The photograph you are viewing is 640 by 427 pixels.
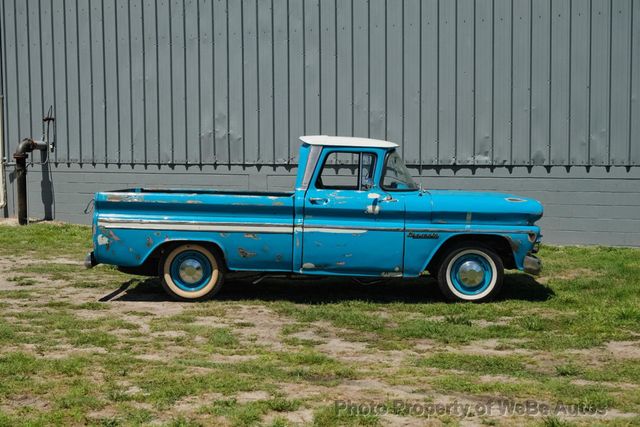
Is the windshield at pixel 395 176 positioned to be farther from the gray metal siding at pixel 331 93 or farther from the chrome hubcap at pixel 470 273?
the gray metal siding at pixel 331 93

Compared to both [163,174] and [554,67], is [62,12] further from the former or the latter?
[554,67]

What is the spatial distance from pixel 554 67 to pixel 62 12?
9331mm

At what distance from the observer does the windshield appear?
1023 centimetres

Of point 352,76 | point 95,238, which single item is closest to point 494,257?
point 95,238

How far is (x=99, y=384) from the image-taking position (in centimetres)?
664

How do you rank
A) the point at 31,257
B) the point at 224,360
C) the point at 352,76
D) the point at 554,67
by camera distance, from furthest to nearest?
the point at 352,76 → the point at 554,67 → the point at 31,257 → the point at 224,360

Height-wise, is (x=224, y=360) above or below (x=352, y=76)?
below

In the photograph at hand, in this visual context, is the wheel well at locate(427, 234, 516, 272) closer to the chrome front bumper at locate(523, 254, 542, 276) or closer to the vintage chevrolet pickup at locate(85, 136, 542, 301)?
the vintage chevrolet pickup at locate(85, 136, 542, 301)

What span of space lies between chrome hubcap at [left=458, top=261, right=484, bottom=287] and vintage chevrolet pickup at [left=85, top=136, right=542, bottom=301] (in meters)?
0.01

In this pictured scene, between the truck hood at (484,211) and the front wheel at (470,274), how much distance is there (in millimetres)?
330

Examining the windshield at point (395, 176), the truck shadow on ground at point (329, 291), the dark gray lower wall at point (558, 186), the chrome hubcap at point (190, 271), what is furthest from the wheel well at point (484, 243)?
the dark gray lower wall at point (558, 186)

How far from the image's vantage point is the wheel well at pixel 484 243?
33.6 feet

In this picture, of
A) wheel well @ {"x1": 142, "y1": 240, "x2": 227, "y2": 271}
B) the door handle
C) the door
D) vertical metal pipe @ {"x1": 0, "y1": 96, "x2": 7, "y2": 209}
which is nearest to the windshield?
the door

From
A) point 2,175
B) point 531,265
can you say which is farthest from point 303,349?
point 2,175
